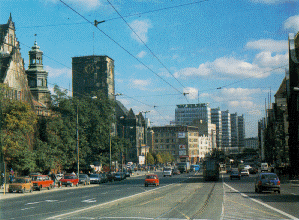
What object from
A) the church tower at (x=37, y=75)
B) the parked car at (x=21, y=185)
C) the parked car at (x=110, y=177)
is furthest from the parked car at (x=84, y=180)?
the church tower at (x=37, y=75)

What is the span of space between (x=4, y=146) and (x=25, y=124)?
3589 millimetres

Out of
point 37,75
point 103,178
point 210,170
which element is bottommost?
point 103,178

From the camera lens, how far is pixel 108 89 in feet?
446

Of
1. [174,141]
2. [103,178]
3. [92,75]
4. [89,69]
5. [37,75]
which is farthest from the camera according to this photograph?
[174,141]

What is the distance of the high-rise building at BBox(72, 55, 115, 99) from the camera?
136 m

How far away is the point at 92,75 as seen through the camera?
137 m

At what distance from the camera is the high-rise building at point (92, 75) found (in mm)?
136500

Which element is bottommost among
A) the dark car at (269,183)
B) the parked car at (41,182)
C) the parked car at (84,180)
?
the parked car at (84,180)

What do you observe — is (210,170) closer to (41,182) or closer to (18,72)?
(41,182)

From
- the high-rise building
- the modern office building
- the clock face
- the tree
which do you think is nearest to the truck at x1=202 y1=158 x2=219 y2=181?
the tree

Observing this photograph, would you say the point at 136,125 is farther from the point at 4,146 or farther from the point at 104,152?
the point at 4,146

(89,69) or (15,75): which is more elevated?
(89,69)

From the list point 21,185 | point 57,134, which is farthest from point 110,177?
point 21,185

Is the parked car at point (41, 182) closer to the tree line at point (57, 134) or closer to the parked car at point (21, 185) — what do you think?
the parked car at point (21, 185)
